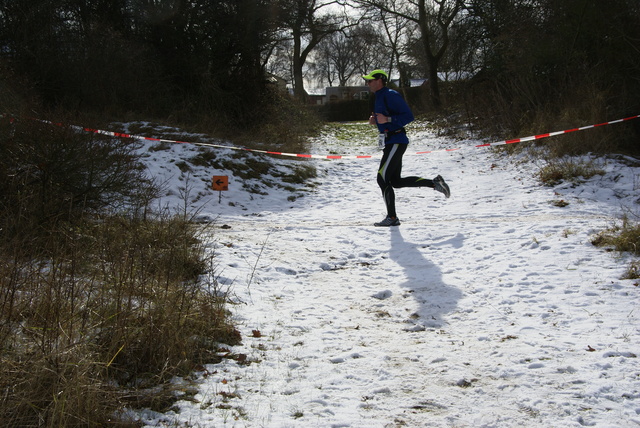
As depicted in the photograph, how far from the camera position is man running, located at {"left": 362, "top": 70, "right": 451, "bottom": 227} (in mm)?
7105

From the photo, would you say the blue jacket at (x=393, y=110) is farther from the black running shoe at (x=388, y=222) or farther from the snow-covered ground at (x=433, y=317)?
the snow-covered ground at (x=433, y=317)

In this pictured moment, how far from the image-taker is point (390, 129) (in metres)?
7.25

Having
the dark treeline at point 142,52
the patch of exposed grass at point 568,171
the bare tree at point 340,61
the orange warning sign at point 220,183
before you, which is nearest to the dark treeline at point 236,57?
the dark treeline at point 142,52

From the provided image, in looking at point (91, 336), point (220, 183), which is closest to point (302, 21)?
point (220, 183)

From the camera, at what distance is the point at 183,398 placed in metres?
2.87

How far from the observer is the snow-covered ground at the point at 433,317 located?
2.81 m

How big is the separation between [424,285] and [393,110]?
2.99 meters

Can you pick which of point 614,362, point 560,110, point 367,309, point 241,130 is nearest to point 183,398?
point 367,309

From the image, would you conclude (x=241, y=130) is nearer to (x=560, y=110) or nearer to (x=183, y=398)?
(x=560, y=110)

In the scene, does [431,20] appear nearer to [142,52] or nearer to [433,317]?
[142,52]

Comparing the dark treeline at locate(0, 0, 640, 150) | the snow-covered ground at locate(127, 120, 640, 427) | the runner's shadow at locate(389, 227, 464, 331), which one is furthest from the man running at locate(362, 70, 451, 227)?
the dark treeline at locate(0, 0, 640, 150)

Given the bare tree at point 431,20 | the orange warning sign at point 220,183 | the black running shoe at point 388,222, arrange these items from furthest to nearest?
the bare tree at point 431,20 < the orange warning sign at point 220,183 < the black running shoe at point 388,222

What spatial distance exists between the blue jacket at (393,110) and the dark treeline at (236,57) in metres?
5.38

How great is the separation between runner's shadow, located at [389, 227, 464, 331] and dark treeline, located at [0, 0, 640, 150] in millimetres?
6287
